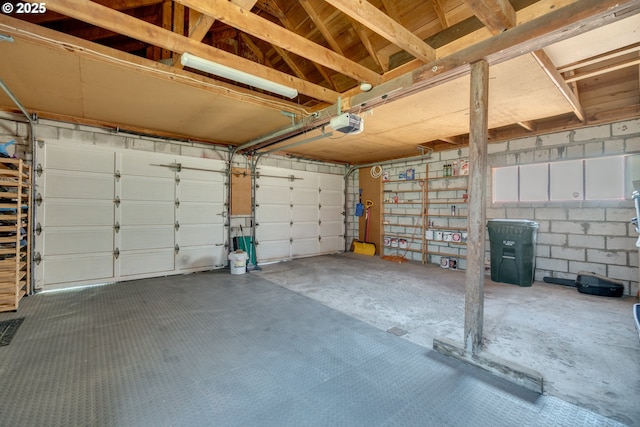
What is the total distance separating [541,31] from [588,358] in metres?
2.59

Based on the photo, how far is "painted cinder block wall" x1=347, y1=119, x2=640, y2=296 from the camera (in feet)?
13.2

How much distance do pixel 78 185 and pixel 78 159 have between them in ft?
1.36

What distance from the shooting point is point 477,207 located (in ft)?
7.55

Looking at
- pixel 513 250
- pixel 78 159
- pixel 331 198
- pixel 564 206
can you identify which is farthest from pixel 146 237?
pixel 564 206

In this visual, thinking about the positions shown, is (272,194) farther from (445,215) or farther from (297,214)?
(445,215)

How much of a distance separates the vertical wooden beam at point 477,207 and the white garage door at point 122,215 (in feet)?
16.1

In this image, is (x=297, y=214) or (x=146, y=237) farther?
(x=297, y=214)

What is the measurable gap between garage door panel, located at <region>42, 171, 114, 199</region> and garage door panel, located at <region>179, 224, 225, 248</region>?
1.33 m

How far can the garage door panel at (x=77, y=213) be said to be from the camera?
4.25 m

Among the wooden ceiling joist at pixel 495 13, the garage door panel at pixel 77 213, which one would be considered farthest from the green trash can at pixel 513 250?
the garage door panel at pixel 77 213

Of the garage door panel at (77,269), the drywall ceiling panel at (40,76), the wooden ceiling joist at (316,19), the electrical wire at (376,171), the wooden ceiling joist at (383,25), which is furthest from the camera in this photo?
the electrical wire at (376,171)

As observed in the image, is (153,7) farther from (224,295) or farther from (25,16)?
(224,295)

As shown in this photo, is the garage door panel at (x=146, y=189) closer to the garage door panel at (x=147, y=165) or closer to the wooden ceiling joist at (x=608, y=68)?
the garage door panel at (x=147, y=165)

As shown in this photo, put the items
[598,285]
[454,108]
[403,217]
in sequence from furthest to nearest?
1. [403,217]
2. [598,285]
3. [454,108]
